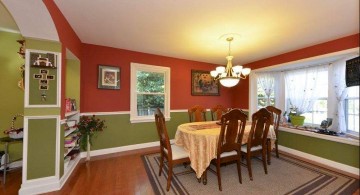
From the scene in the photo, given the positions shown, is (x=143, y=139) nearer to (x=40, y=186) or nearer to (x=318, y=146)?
(x=40, y=186)

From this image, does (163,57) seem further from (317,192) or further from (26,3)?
(317,192)

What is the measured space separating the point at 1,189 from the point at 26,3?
7.45 feet

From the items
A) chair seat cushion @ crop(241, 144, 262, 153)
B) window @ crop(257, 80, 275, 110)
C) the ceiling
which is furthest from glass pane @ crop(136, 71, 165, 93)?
window @ crop(257, 80, 275, 110)

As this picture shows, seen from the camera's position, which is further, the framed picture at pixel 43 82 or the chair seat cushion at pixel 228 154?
the chair seat cushion at pixel 228 154

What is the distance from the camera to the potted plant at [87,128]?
2789 millimetres

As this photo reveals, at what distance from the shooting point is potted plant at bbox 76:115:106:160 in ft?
9.15


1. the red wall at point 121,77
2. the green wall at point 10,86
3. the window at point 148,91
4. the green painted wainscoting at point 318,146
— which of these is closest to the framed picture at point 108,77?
the red wall at point 121,77

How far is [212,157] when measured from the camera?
6.51 feet

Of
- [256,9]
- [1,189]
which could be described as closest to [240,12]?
[256,9]

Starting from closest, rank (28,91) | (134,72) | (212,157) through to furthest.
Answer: (28,91) → (212,157) → (134,72)

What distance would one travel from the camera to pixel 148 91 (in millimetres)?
3828

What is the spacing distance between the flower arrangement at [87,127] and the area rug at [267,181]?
1226mm

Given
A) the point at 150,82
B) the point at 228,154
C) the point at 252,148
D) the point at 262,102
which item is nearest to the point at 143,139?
the point at 150,82

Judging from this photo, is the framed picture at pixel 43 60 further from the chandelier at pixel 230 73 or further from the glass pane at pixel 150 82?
the chandelier at pixel 230 73
